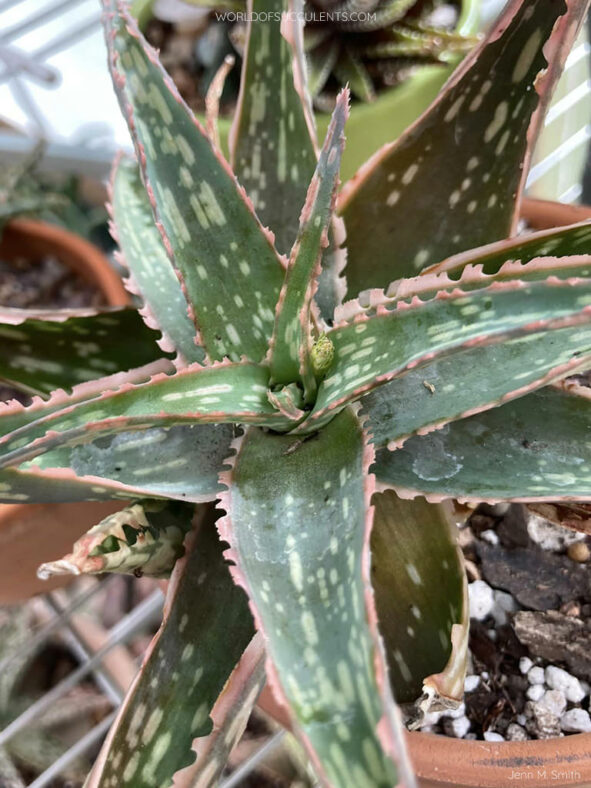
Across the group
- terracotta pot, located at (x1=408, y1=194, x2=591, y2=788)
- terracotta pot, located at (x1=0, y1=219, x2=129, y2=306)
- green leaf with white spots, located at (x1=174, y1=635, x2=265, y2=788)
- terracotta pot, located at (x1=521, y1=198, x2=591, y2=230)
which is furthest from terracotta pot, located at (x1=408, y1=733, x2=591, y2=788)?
terracotta pot, located at (x1=0, y1=219, x2=129, y2=306)

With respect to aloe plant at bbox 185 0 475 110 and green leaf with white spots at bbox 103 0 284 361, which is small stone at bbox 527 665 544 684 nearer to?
green leaf with white spots at bbox 103 0 284 361

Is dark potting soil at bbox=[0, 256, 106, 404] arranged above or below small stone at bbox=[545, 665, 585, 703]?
above

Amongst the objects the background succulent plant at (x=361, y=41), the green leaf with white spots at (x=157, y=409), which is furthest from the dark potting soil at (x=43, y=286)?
the green leaf with white spots at (x=157, y=409)

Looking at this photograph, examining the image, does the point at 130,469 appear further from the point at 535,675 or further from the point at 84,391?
the point at 535,675

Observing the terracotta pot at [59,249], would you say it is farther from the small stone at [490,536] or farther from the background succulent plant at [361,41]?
the small stone at [490,536]

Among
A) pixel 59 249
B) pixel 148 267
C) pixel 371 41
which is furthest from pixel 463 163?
pixel 59 249

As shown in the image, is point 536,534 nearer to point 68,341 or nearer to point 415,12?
point 68,341
